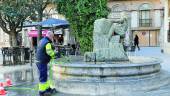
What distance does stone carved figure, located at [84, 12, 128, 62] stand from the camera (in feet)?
39.2

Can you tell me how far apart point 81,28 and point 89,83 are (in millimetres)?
7749

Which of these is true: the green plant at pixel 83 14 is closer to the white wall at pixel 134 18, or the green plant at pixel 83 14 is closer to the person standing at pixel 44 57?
the person standing at pixel 44 57

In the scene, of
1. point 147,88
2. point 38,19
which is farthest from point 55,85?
point 38,19

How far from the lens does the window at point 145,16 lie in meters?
46.2

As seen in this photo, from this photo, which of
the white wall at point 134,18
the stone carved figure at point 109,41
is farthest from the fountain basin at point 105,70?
the white wall at point 134,18

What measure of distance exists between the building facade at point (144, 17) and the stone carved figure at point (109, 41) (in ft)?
109

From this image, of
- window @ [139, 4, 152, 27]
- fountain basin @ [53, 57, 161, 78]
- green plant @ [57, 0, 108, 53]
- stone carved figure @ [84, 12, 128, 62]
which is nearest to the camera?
fountain basin @ [53, 57, 161, 78]

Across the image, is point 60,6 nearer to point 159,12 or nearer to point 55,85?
point 55,85

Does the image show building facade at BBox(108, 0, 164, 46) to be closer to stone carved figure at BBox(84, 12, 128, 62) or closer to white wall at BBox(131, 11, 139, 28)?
white wall at BBox(131, 11, 139, 28)

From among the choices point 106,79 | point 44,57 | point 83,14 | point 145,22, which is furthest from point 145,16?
point 44,57

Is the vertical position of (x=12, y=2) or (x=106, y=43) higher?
(x=12, y=2)

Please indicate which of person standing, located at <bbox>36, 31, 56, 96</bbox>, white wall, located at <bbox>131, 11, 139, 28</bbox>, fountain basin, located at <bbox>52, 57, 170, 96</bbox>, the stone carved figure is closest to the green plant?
the stone carved figure

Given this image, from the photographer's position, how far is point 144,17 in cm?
4644

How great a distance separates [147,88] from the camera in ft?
34.0
